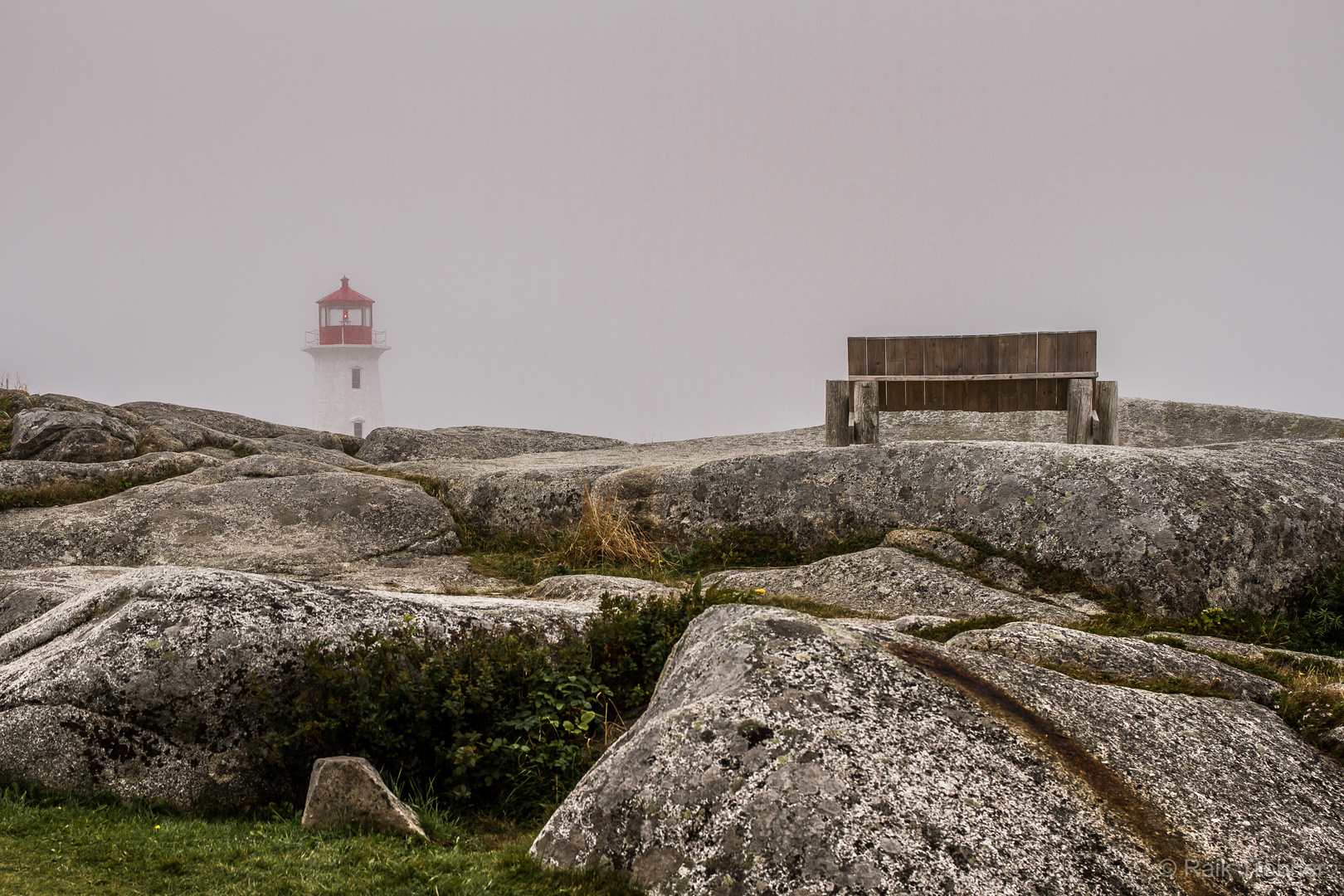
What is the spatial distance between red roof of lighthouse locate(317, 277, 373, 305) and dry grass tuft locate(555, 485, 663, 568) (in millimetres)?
59213

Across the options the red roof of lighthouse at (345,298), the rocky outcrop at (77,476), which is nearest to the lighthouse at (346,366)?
the red roof of lighthouse at (345,298)

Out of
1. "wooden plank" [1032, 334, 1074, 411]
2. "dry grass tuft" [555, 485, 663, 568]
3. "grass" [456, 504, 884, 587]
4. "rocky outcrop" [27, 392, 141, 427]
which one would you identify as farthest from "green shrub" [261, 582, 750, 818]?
"rocky outcrop" [27, 392, 141, 427]

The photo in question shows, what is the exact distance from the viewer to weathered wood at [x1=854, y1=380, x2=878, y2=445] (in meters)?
18.1

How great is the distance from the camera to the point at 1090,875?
5098 mm

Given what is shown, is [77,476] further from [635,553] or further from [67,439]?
[635,553]

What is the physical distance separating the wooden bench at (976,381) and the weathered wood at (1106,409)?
16 mm

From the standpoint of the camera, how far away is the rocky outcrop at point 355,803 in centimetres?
660

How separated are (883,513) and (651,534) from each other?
3972 millimetres

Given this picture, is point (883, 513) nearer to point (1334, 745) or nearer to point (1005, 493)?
point (1005, 493)

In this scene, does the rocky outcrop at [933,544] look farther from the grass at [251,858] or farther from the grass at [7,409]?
the grass at [7,409]

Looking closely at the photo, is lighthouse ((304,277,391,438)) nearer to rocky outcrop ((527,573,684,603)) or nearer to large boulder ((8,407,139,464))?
large boulder ((8,407,139,464))

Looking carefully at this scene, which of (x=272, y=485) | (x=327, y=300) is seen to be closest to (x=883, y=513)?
(x=272, y=485)

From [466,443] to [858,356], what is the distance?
13.9 meters

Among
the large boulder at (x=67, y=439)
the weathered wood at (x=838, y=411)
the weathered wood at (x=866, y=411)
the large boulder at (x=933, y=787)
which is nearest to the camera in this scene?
the large boulder at (x=933, y=787)
